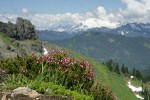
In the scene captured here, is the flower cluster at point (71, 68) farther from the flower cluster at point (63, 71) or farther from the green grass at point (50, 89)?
the green grass at point (50, 89)

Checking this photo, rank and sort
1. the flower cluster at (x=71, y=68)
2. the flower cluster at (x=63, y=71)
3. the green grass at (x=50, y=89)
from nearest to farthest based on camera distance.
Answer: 1. the green grass at (x=50, y=89)
2. the flower cluster at (x=63, y=71)
3. the flower cluster at (x=71, y=68)

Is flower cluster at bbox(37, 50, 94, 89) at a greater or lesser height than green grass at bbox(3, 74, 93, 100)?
greater

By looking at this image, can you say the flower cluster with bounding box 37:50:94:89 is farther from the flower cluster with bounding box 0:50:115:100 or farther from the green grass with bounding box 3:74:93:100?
the green grass with bounding box 3:74:93:100

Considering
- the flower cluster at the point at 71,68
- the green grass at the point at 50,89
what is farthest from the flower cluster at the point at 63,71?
the green grass at the point at 50,89

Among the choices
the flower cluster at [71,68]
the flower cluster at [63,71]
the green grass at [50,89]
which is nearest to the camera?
the green grass at [50,89]

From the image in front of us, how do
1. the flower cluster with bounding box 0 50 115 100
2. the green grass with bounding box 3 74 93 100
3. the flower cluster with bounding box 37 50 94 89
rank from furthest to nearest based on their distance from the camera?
the flower cluster with bounding box 37 50 94 89
the flower cluster with bounding box 0 50 115 100
the green grass with bounding box 3 74 93 100

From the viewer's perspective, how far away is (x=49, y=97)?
542 inches

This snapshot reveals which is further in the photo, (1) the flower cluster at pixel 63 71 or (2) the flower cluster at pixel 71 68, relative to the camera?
(2) the flower cluster at pixel 71 68

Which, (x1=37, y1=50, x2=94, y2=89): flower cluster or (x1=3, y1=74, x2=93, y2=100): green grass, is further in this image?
(x1=37, y1=50, x2=94, y2=89): flower cluster

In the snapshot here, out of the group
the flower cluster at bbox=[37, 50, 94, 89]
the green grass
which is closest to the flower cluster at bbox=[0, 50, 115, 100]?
the flower cluster at bbox=[37, 50, 94, 89]

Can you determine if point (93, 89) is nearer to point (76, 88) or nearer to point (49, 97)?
point (76, 88)

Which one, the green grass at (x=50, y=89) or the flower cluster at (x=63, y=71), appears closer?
the green grass at (x=50, y=89)

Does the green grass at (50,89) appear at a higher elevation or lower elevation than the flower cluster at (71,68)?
lower

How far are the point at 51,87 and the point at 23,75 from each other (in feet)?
8.66
